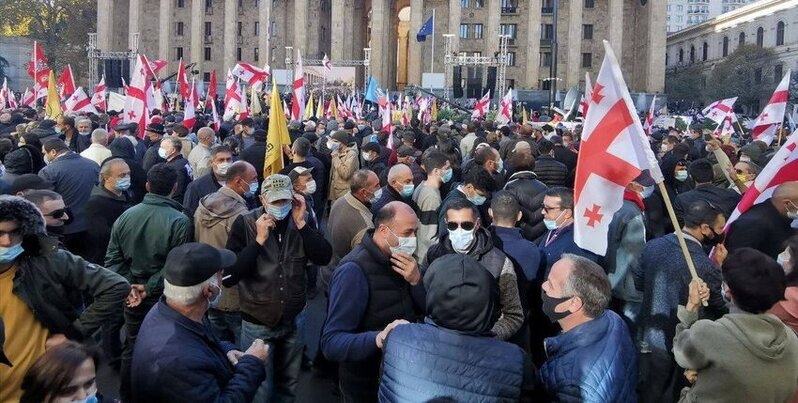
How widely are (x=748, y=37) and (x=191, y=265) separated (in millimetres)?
68353

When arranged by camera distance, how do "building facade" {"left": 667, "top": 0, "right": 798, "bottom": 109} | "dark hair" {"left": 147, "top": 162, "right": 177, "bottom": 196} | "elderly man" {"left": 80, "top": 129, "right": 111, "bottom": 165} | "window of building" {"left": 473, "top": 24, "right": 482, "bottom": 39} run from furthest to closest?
1. "window of building" {"left": 473, "top": 24, "right": 482, "bottom": 39}
2. "building facade" {"left": 667, "top": 0, "right": 798, "bottom": 109}
3. "elderly man" {"left": 80, "top": 129, "right": 111, "bottom": 165}
4. "dark hair" {"left": 147, "top": 162, "right": 177, "bottom": 196}

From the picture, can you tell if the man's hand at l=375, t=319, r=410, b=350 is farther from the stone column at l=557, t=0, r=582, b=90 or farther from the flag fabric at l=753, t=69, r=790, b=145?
the stone column at l=557, t=0, r=582, b=90

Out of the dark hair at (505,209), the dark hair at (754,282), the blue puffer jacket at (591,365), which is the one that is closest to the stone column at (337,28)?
the dark hair at (505,209)

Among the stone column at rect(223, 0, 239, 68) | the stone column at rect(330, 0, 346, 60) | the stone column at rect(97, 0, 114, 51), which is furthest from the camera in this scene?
the stone column at rect(97, 0, 114, 51)

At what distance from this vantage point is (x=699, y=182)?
705cm

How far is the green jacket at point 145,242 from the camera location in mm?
5371

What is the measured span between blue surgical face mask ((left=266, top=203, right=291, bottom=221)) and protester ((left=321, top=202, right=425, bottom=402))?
0.98m

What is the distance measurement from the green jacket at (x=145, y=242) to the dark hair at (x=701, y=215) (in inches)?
138

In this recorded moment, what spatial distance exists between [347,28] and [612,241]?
2221 inches

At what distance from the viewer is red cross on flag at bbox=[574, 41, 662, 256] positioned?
4.10 metres

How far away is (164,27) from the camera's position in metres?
61.8

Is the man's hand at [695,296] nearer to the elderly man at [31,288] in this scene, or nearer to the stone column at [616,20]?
the elderly man at [31,288]

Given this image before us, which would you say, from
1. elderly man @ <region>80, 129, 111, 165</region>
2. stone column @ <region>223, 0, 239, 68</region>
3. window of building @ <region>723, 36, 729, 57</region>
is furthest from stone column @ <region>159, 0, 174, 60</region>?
elderly man @ <region>80, 129, 111, 165</region>

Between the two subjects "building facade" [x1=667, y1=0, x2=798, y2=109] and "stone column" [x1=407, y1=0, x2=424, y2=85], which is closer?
"building facade" [x1=667, y1=0, x2=798, y2=109]
